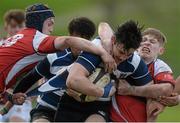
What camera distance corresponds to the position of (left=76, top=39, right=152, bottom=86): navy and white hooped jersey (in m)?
8.49

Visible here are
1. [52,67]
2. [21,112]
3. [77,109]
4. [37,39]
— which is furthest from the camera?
[21,112]

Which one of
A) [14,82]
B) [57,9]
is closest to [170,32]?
[57,9]

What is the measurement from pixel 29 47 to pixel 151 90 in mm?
1437

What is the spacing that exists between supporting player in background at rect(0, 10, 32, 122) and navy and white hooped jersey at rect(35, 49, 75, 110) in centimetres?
264

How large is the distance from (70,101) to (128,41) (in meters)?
0.90

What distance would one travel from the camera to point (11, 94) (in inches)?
369

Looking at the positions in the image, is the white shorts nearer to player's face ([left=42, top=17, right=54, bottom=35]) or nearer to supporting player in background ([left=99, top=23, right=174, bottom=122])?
player's face ([left=42, top=17, right=54, bottom=35])

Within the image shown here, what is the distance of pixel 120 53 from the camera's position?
8469 millimetres

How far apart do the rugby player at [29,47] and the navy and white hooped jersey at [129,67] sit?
0.44 metres

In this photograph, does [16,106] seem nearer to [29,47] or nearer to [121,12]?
[29,47]

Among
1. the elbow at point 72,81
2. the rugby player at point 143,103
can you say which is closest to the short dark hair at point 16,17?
the rugby player at point 143,103

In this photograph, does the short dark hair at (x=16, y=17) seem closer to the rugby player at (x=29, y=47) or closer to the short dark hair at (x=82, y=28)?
the rugby player at (x=29, y=47)

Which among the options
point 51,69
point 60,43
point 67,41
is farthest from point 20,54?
point 67,41

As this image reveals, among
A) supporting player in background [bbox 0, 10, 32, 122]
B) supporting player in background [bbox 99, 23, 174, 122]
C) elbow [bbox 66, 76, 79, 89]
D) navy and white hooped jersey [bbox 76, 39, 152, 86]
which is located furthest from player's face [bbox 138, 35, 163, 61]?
supporting player in background [bbox 0, 10, 32, 122]
